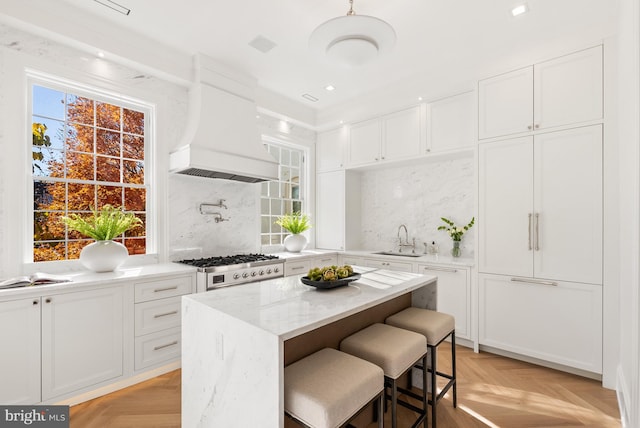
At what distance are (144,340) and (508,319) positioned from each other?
3334 millimetres

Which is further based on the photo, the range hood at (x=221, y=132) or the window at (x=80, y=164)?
the range hood at (x=221, y=132)

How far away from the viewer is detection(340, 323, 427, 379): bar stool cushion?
1.58m

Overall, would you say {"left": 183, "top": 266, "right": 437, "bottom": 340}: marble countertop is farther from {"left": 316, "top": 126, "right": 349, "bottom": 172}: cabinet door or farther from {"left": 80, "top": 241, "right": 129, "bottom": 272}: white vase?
{"left": 316, "top": 126, "right": 349, "bottom": 172}: cabinet door

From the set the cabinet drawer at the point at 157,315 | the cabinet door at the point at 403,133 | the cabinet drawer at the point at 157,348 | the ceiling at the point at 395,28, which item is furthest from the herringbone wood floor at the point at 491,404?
the ceiling at the point at 395,28

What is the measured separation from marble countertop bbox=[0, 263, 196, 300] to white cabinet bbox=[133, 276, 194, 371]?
72 mm

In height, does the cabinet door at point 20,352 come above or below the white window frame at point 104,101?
below

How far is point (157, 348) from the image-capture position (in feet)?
8.71

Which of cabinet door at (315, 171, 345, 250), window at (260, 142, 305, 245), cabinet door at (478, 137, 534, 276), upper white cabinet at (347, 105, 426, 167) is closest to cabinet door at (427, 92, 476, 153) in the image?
upper white cabinet at (347, 105, 426, 167)

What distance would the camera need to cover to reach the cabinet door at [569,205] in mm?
2529

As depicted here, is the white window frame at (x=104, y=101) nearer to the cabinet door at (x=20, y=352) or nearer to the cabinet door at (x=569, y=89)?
the cabinet door at (x=20, y=352)

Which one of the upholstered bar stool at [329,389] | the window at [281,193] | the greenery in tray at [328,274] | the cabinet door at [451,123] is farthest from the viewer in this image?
the window at [281,193]

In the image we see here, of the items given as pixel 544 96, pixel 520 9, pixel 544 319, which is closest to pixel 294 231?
pixel 544 319

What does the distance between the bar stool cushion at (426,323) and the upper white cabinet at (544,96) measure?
199cm

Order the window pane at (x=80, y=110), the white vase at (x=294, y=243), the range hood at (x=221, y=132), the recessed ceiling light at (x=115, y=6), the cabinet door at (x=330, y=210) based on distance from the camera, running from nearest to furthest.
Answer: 1. the recessed ceiling light at (x=115, y=6)
2. the window pane at (x=80, y=110)
3. the range hood at (x=221, y=132)
4. the white vase at (x=294, y=243)
5. the cabinet door at (x=330, y=210)
